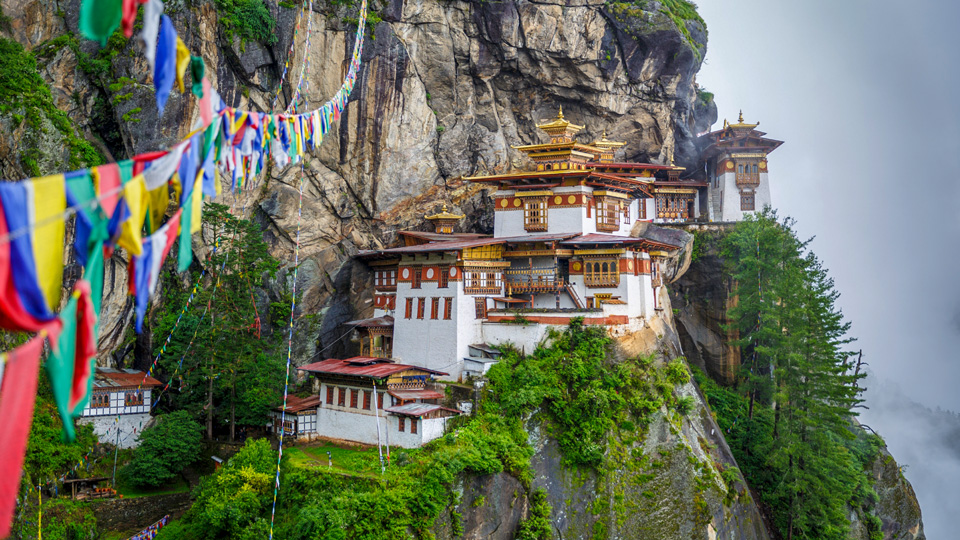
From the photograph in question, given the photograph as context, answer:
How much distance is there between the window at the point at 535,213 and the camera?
40.2m

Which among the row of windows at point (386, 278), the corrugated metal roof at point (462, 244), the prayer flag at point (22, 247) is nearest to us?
the prayer flag at point (22, 247)

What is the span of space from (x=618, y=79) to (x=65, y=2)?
109ft

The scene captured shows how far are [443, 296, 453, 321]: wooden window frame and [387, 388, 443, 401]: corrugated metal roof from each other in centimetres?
440

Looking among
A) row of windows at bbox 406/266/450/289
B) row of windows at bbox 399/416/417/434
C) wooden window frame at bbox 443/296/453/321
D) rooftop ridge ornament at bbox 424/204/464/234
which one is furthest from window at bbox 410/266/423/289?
row of windows at bbox 399/416/417/434

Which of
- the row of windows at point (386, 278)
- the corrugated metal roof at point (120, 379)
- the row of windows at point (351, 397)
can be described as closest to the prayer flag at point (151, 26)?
the row of windows at point (351, 397)

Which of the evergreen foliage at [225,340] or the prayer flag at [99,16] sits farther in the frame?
the evergreen foliage at [225,340]

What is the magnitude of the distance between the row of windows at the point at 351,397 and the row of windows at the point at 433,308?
5.92 meters

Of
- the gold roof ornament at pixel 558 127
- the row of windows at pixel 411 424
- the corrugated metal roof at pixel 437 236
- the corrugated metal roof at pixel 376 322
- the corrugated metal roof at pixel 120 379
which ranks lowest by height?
the row of windows at pixel 411 424

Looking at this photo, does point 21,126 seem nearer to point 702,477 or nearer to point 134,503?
point 134,503

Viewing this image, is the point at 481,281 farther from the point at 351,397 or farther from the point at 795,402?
the point at 795,402

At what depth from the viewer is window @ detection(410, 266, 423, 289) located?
36.5 meters

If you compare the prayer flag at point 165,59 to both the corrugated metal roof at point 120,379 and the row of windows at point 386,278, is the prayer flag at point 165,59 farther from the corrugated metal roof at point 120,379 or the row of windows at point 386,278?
the row of windows at point 386,278

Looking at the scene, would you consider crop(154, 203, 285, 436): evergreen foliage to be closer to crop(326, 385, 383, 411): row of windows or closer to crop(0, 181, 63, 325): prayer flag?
crop(326, 385, 383, 411): row of windows

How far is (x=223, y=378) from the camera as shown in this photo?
110 ft
